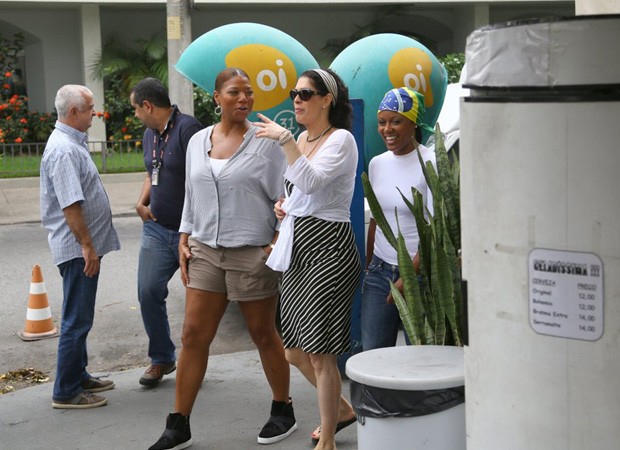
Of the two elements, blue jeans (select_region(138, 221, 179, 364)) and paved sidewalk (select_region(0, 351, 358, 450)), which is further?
blue jeans (select_region(138, 221, 179, 364))

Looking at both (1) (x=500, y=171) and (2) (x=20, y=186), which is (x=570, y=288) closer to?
(1) (x=500, y=171)

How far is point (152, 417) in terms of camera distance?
5.89 metres

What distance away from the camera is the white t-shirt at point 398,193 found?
→ 509 cm

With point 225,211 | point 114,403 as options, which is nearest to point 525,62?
point 225,211

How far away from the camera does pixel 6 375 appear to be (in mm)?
7156

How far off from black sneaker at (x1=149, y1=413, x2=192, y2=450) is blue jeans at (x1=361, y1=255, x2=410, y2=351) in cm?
102

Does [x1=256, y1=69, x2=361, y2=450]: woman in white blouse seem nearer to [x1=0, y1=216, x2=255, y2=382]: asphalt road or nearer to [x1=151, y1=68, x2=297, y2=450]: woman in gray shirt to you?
[x1=151, y1=68, x2=297, y2=450]: woman in gray shirt

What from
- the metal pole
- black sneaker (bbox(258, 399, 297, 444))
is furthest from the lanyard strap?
the metal pole

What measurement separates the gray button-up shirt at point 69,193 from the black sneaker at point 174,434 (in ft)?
3.94

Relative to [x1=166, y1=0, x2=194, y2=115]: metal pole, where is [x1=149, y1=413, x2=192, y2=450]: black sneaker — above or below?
below

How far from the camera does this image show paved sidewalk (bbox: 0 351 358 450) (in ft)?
18.0

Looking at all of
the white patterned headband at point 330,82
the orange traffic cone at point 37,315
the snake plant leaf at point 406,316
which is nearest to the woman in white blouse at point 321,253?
the white patterned headband at point 330,82

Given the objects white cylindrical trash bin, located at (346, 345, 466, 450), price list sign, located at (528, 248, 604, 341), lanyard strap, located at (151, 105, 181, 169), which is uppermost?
lanyard strap, located at (151, 105, 181, 169)

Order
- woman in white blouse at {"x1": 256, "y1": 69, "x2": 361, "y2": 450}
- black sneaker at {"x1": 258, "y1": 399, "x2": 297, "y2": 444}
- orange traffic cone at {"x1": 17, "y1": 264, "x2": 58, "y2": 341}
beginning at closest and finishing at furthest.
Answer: woman in white blouse at {"x1": 256, "y1": 69, "x2": 361, "y2": 450} → black sneaker at {"x1": 258, "y1": 399, "x2": 297, "y2": 444} → orange traffic cone at {"x1": 17, "y1": 264, "x2": 58, "y2": 341}
